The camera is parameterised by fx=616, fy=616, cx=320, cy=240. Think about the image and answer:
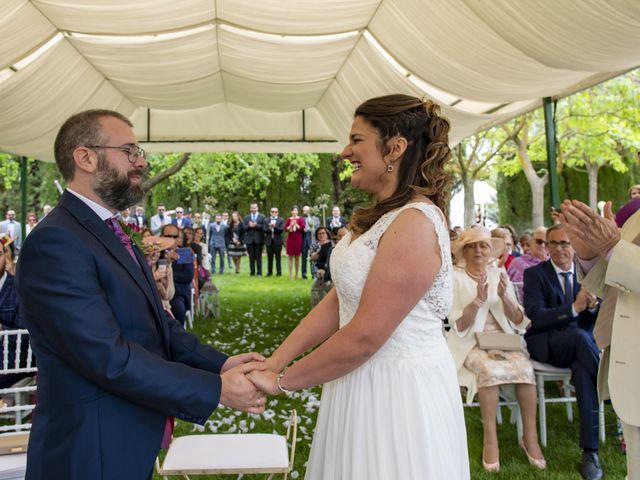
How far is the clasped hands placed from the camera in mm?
2281

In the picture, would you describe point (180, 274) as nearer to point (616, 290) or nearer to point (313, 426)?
point (313, 426)

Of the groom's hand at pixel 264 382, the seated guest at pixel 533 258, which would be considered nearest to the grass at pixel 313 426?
the groom's hand at pixel 264 382

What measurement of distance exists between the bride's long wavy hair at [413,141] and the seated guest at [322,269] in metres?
9.01

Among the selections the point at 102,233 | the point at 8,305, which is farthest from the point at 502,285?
the point at 8,305

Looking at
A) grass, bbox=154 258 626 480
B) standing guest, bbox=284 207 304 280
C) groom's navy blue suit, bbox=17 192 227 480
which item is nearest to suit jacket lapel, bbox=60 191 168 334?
groom's navy blue suit, bbox=17 192 227 480

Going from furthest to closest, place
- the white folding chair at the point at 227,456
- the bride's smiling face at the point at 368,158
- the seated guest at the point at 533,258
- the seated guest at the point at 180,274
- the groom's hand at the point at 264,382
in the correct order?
the seated guest at the point at 180,274, the seated guest at the point at 533,258, the white folding chair at the point at 227,456, the groom's hand at the point at 264,382, the bride's smiling face at the point at 368,158

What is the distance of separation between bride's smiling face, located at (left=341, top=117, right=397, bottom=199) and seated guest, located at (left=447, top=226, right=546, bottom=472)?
2.89 meters

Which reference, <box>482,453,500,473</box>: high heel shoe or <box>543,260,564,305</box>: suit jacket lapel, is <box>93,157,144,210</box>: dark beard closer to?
<box>482,453,500,473</box>: high heel shoe

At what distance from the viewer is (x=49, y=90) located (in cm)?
858

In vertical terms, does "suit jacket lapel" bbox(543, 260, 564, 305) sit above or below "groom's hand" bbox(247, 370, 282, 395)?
above

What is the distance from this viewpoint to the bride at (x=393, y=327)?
2064 millimetres

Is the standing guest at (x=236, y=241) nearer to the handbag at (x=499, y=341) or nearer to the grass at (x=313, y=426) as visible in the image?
the grass at (x=313, y=426)

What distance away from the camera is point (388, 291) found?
203 centimetres

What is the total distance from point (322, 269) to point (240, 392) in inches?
417
